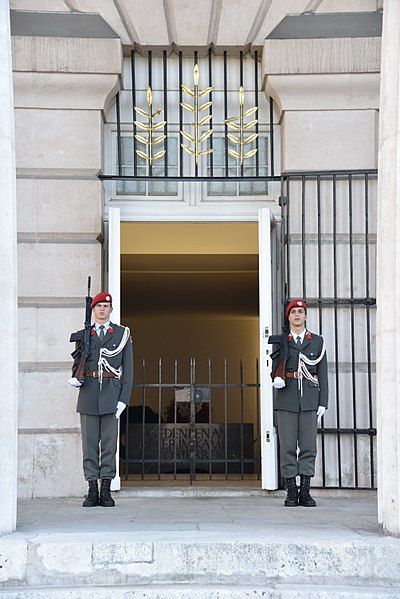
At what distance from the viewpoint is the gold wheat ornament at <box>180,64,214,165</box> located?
9.10 metres

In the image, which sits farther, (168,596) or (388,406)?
(388,406)

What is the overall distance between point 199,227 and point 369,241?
7.61 feet

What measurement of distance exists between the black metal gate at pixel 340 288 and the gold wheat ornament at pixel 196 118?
33.9 inches

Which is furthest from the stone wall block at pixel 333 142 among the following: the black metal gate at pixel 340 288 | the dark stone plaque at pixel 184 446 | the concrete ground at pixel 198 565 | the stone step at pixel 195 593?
the dark stone plaque at pixel 184 446

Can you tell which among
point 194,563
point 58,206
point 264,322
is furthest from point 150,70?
point 194,563

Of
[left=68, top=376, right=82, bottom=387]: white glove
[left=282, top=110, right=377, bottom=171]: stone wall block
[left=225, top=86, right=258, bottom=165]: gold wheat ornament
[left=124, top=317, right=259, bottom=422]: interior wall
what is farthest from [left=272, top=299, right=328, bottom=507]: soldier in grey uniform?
[left=124, top=317, right=259, bottom=422]: interior wall

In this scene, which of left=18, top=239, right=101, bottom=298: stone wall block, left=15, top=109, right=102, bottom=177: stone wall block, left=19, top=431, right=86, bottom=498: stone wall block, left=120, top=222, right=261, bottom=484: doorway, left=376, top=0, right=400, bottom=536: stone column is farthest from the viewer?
left=120, top=222, right=261, bottom=484: doorway

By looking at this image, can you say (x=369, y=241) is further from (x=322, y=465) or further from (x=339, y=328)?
(x=322, y=465)

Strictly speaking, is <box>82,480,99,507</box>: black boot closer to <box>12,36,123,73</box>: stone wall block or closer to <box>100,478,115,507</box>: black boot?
<box>100,478,115,507</box>: black boot

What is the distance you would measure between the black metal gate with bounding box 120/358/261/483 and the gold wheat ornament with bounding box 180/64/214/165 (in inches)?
76.3

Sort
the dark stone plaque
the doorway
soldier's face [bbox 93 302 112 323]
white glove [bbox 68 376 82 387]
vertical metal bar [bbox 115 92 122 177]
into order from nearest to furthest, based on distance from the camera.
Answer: white glove [bbox 68 376 82 387], soldier's face [bbox 93 302 112 323], vertical metal bar [bbox 115 92 122 177], the doorway, the dark stone plaque

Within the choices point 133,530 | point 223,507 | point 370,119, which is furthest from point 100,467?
point 370,119

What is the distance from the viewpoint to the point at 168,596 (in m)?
4.95

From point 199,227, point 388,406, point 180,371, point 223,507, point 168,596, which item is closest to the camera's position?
point 168,596
